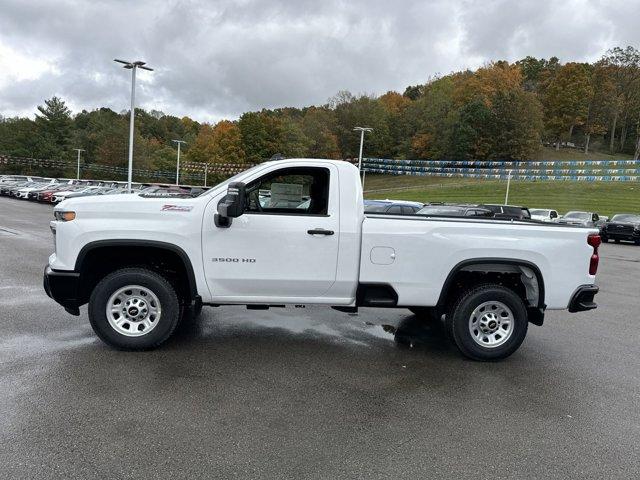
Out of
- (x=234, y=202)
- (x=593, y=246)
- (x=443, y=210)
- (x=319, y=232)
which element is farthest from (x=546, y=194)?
(x=234, y=202)

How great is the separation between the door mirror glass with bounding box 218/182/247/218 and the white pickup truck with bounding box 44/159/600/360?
2.4 inches

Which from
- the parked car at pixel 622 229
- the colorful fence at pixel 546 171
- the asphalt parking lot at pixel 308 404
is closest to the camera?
the asphalt parking lot at pixel 308 404

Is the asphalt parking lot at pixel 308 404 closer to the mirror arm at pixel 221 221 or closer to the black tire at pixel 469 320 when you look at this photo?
the black tire at pixel 469 320

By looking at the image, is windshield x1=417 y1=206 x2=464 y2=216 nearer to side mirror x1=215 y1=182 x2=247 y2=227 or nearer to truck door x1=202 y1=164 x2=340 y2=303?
truck door x1=202 y1=164 x2=340 y2=303

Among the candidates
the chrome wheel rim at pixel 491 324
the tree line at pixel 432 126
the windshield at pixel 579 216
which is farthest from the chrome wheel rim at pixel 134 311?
the tree line at pixel 432 126

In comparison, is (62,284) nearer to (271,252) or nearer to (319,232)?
(271,252)

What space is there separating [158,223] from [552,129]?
10352cm

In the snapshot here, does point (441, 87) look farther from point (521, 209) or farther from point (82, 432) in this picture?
point (82, 432)

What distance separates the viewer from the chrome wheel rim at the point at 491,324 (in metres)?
5.29

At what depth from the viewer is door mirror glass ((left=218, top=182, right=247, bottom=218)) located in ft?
15.1

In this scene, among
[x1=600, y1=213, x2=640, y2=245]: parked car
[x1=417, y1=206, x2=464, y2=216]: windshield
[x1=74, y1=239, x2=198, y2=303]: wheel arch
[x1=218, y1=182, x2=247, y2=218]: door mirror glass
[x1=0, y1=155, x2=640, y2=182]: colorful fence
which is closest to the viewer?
[x1=218, y1=182, x2=247, y2=218]: door mirror glass

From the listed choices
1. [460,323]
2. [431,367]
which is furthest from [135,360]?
[460,323]

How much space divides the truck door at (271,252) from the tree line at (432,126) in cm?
6682

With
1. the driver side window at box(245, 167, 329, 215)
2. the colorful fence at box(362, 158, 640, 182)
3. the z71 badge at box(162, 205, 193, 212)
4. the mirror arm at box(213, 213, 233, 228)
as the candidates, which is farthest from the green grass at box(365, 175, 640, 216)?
the z71 badge at box(162, 205, 193, 212)
